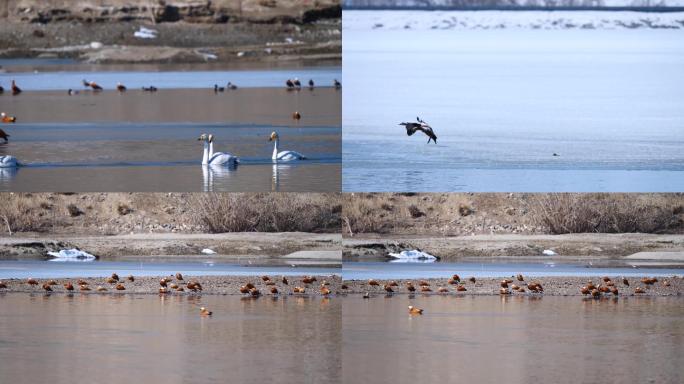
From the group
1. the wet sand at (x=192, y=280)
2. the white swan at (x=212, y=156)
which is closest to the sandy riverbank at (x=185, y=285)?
the wet sand at (x=192, y=280)

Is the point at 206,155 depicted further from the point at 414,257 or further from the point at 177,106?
the point at 414,257

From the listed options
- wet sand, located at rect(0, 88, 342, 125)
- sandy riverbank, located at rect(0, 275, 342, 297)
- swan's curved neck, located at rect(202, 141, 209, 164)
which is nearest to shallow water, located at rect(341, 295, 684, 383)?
sandy riverbank, located at rect(0, 275, 342, 297)

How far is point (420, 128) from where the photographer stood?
1435 centimetres

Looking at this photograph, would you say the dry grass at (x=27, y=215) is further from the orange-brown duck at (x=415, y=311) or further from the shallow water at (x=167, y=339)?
the orange-brown duck at (x=415, y=311)

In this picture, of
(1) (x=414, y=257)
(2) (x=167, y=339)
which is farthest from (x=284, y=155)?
(2) (x=167, y=339)

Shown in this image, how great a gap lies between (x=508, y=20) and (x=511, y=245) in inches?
92.1

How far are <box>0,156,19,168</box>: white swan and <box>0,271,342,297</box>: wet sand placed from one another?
1313 millimetres

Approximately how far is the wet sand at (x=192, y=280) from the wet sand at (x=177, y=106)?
162 cm

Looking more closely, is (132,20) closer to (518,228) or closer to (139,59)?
(139,59)

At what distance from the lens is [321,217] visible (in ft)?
49.8

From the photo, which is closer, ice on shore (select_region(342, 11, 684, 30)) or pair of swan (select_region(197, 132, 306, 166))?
pair of swan (select_region(197, 132, 306, 166))

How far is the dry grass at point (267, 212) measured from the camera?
49.3 ft

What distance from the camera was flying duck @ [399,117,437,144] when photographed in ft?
47.1

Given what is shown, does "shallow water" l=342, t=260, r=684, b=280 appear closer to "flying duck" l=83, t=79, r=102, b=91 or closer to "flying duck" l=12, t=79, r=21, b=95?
"flying duck" l=83, t=79, r=102, b=91
